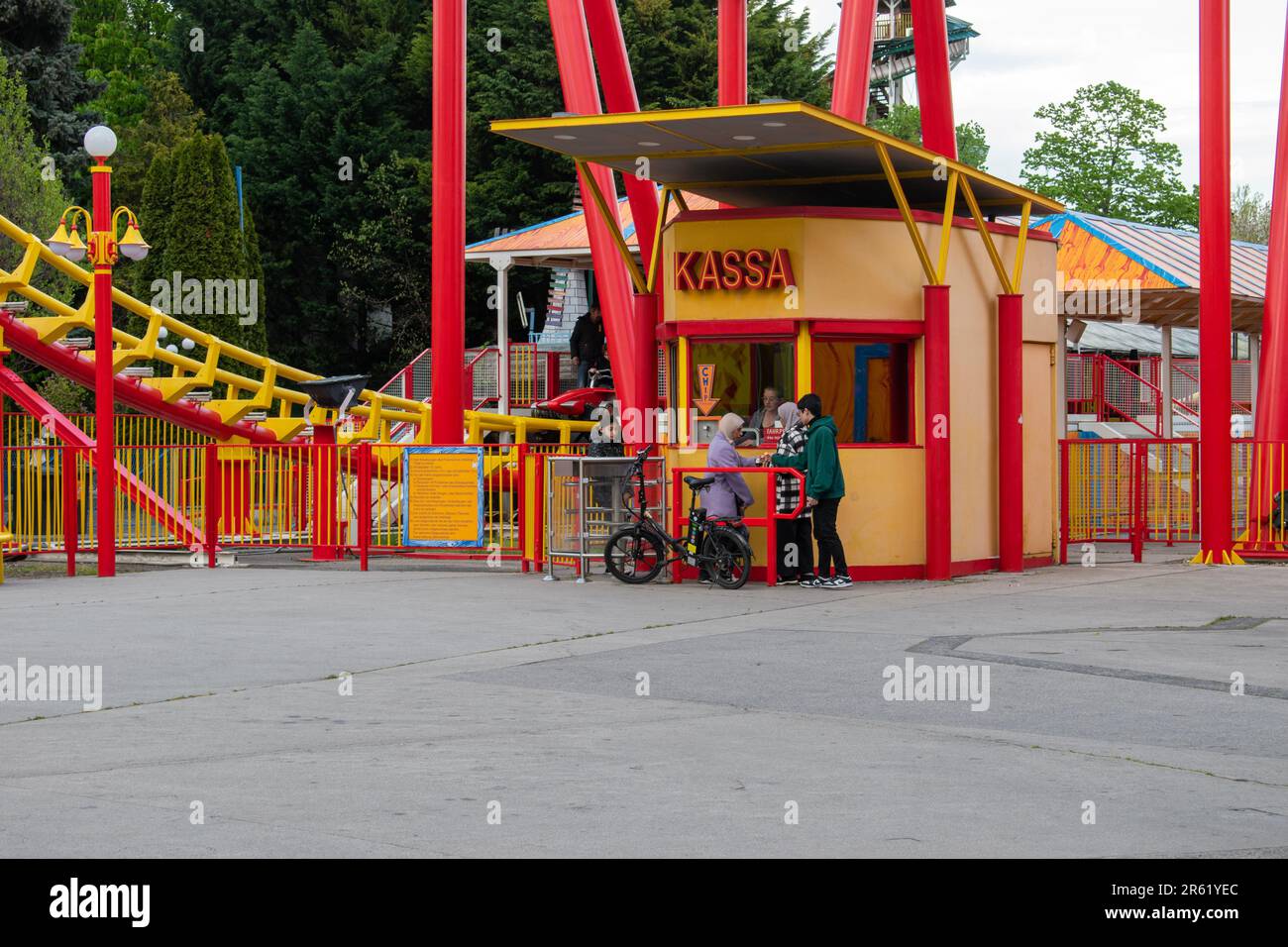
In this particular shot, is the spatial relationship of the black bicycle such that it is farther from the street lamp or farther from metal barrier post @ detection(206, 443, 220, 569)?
the street lamp

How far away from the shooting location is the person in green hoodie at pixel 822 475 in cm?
1716

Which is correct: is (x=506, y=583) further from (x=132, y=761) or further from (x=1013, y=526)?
(x=132, y=761)

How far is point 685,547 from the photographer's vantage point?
58.5 ft

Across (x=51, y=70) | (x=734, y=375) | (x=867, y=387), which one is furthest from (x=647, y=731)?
(x=51, y=70)

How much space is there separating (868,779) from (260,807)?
2.70 m

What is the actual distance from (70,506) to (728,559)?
8.08m

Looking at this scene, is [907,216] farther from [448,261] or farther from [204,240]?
[204,240]

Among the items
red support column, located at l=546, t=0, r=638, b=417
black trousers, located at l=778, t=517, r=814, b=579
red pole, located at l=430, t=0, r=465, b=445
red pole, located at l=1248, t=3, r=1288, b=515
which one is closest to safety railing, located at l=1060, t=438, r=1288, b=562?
red pole, located at l=1248, t=3, r=1288, b=515

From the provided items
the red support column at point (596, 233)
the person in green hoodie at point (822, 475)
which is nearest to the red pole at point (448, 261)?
the red support column at point (596, 233)

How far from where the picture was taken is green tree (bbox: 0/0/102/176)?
47.0 meters

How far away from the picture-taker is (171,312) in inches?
1670

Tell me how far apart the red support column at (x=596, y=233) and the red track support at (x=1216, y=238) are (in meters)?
7.62
